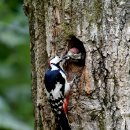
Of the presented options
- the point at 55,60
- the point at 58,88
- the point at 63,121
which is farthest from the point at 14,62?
the point at 63,121

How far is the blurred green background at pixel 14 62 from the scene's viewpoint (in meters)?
7.01

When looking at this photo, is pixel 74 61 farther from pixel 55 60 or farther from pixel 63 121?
pixel 63 121

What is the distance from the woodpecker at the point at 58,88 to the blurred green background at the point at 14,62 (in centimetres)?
130

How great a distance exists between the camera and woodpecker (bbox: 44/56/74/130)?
5406 millimetres

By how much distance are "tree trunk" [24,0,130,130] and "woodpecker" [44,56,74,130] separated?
6cm

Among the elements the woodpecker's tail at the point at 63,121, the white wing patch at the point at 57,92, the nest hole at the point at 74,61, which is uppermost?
the nest hole at the point at 74,61

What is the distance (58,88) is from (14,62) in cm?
164

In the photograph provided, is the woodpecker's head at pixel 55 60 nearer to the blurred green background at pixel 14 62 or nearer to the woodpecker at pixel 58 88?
the woodpecker at pixel 58 88

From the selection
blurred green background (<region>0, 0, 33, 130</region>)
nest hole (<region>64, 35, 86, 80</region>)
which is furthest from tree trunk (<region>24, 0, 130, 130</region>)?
blurred green background (<region>0, 0, 33, 130</region>)

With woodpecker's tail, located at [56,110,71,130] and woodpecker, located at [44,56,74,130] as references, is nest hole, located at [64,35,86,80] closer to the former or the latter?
woodpecker, located at [44,56,74,130]

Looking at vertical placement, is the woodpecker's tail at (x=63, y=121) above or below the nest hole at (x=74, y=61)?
below

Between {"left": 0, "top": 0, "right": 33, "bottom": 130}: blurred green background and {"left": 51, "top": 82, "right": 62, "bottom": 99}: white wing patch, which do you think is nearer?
{"left": 51, "top": 82, "right": 62, "bottom": 99}: white wing patch

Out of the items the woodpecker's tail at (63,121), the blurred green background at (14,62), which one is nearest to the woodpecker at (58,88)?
the woodpecker's tail at (63,121)

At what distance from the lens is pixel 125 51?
5.28 metres
